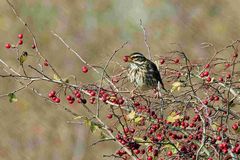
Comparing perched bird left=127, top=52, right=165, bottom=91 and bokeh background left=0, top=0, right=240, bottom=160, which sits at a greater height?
bokeh background left=0, top=0, right=240, bottom=160

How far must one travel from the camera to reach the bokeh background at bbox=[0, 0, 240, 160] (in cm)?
1543

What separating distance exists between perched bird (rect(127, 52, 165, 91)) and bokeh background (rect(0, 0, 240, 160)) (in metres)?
6.23

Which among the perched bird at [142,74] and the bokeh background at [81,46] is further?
the bokeh background at [81,46]

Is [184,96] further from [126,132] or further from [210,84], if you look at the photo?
[126,132]

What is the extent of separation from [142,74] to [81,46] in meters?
10.2

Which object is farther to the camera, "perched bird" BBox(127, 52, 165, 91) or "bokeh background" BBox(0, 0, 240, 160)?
"bokeh background" BBox(0, 0, 240, 160)

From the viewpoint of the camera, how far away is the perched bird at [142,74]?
7688 millimetres

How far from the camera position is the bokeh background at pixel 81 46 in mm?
15430

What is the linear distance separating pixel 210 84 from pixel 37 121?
11.0 m

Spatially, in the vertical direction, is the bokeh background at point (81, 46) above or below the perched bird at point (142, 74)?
above

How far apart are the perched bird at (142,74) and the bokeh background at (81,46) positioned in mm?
6234

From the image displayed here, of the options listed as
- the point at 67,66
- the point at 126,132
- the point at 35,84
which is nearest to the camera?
the point at 126,132

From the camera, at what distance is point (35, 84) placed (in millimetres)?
15555

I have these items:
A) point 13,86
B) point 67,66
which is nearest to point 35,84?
point 13,86
